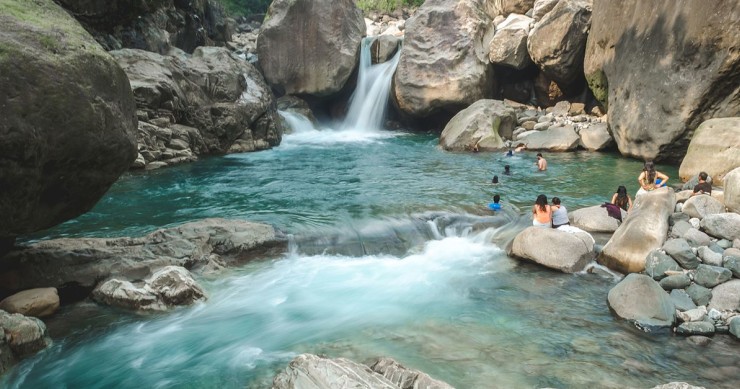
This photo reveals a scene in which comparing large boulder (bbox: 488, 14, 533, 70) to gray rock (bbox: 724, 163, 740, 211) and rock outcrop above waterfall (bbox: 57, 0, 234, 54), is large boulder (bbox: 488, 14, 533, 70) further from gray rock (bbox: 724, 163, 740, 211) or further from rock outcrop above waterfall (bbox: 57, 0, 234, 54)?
gray rock (bbox: 724, 163, 740, 211)

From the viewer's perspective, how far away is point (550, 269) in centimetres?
795

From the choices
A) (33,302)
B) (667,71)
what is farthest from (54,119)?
(667,71)

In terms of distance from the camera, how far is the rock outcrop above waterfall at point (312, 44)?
1016 inches

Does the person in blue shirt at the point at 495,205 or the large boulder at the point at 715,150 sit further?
the large boulder at the point at 715,150

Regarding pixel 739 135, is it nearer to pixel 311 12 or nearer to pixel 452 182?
pixel 452 182

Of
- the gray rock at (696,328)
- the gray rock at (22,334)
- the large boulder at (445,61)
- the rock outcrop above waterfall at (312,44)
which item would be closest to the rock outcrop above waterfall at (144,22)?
the rock outcrop above waterfall at (312,44)

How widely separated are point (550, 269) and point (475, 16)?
18620 mm

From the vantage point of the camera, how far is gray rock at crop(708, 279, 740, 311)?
6.05 m

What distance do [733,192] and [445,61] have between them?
1611 centimetres

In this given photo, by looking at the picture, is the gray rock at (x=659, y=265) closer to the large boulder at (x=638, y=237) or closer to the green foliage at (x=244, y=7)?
the large boulder at (x=638, y=237)

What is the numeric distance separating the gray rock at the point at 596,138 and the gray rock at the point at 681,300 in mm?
12139

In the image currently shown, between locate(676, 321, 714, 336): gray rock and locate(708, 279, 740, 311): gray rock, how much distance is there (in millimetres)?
445

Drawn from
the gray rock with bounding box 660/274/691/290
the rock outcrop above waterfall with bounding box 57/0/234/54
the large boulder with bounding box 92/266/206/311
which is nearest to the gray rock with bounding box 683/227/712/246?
the gray rock with bounding box 660/274/691/290

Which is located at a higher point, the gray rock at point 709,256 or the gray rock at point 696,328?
the gray rock at point 709,256
